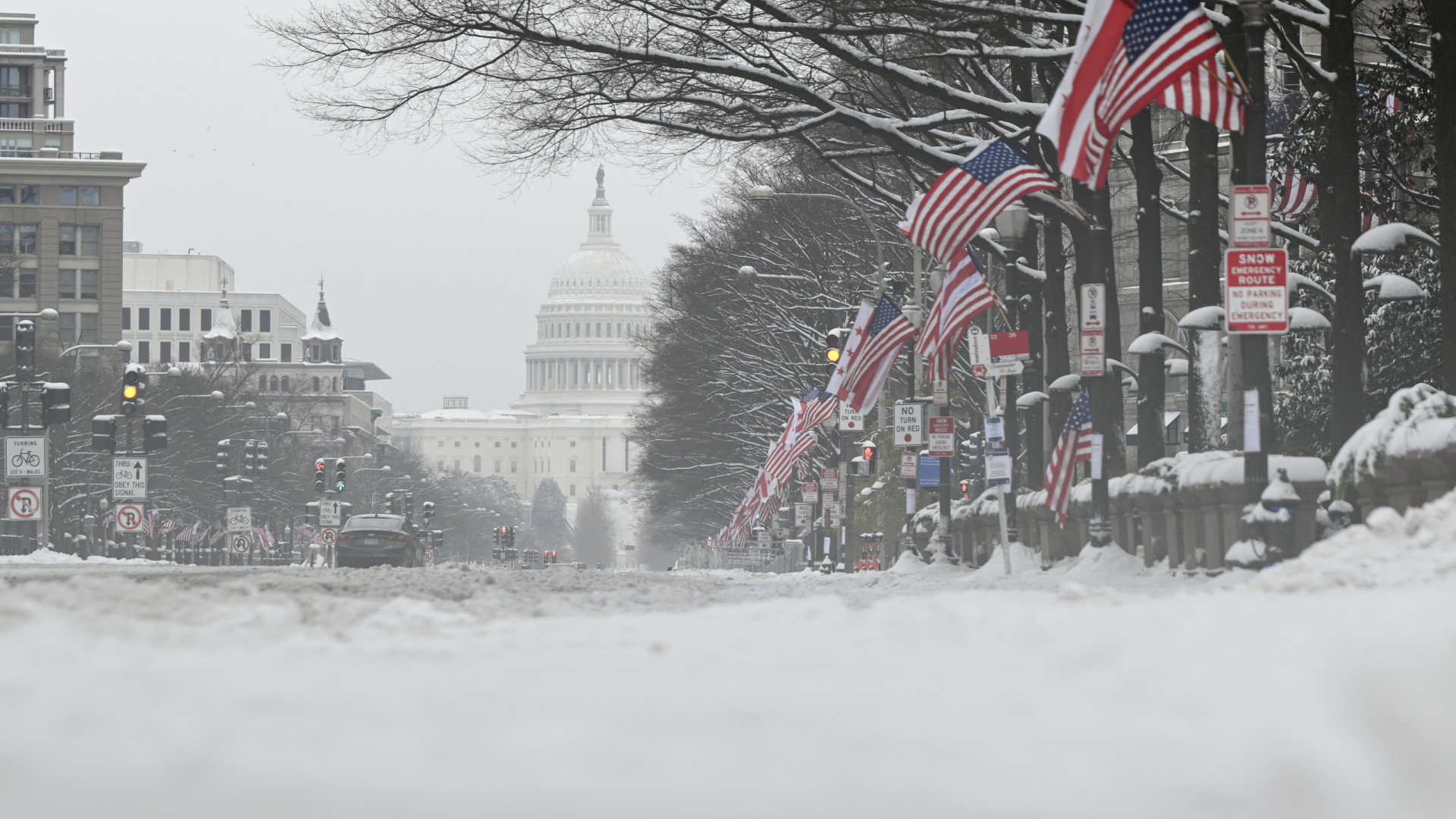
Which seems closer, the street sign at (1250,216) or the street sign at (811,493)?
the street sign at (1250,216)

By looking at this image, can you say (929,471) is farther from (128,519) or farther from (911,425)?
(128,519)

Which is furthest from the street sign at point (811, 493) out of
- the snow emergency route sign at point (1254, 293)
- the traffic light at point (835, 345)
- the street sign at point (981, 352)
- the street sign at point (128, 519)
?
the snow emergency route sign at point (1254, 293)

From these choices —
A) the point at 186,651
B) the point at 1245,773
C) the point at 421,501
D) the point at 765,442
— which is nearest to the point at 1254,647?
the point at 1245,773

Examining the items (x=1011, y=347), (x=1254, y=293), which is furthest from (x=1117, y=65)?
(x=1011, y=347)

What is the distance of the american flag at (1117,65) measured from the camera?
16.9 meters

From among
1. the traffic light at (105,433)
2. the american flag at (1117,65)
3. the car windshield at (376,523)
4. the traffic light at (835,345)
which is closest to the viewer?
the american flag at (1117,65)

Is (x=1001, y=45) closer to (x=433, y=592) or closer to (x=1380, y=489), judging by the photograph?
(x=1380, y=489)

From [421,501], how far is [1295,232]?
119 metres

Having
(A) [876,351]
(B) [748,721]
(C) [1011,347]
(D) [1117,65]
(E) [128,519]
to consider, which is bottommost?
(B) [748,721]

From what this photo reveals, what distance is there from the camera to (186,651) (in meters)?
6.43

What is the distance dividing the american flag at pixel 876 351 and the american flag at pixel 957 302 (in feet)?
13.6

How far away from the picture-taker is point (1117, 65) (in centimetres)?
1731

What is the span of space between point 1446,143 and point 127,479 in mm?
35685

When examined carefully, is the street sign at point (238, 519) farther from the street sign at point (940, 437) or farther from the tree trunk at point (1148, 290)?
the tree trunk at point (1148, 290)
